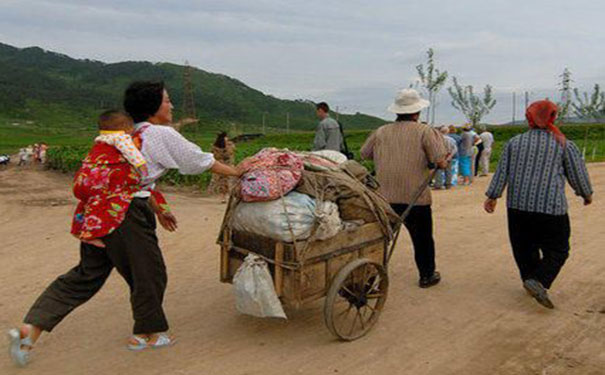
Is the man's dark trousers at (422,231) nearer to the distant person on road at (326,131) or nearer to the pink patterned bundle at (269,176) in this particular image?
the pink patterned bundle at (269,176)

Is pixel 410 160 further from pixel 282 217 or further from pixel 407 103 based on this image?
pixel 282 217

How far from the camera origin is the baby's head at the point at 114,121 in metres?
3.51

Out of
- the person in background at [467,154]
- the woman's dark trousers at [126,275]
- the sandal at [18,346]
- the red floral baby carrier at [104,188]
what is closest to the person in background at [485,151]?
the person in background at [467,154]

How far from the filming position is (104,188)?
3.48 metres

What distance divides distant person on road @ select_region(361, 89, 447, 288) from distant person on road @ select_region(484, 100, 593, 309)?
0.71m

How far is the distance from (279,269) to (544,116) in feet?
9.08

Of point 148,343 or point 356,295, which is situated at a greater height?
point 356,295

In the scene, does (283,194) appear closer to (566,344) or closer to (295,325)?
(295,325)

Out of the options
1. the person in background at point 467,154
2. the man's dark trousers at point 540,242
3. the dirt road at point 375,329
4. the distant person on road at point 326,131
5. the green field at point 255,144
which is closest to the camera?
the dirt road at point 375,329

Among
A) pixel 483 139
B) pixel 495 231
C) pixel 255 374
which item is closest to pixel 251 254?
pixel 255 374

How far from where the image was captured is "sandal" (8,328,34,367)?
355 cm

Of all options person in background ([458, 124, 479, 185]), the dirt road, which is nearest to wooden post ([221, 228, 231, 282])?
the dirt road

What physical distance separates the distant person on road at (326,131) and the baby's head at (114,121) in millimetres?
6455

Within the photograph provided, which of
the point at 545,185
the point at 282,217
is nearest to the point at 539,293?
the point at 545,185
